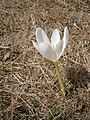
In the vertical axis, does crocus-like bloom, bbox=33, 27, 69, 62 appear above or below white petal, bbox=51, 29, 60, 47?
below

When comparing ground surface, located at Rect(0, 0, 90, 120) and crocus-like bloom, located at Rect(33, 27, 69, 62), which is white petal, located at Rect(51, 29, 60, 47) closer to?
crocus-like bloom, located at Rect(33, 27, 69, 62)

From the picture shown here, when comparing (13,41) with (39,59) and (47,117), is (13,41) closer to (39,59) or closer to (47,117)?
(39,59)

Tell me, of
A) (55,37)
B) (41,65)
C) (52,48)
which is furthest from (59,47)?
(41,65)

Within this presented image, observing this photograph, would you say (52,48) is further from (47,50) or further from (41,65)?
(41,65)

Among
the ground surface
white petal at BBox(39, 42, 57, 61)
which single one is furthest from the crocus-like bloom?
the ground surface

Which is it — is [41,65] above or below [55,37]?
below

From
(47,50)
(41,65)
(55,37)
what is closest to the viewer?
(47,50)

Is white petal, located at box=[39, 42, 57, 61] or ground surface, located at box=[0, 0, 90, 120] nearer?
white petal, located at box=[39, 42, 57, 61]

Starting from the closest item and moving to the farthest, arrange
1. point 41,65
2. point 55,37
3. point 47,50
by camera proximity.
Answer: point 47,50
point 55,37
point 41,65

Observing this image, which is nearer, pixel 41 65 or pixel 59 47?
pixel 59 47
